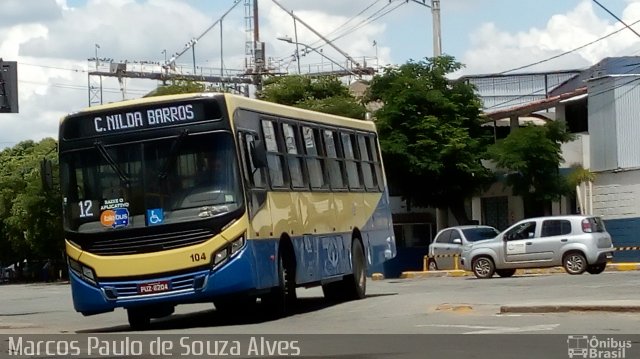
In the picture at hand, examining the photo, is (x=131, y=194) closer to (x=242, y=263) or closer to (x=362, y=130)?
(x=242, y=263)

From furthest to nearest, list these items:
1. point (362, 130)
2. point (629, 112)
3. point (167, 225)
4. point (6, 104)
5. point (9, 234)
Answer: point (9, 234)
point (629, 112)
point (6, 104)
point (362, 130)
point (167, 225)

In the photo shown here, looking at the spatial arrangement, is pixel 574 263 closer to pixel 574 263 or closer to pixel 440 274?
pixel 574 263

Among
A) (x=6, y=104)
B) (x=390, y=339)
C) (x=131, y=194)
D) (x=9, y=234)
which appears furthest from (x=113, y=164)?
(x=9, y=234)

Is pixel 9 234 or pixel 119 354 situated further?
pixel 9 234

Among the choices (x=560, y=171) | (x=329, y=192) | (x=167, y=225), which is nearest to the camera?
(x=167, y=225)

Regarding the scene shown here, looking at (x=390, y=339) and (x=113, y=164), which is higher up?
(x=113, y=164)

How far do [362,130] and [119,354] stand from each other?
1114cm

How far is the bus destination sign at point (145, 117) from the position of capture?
17109 mm

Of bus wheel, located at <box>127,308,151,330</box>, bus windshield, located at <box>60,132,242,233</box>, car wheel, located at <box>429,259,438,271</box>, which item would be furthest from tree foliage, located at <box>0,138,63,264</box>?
bus windshield, located at <box>60,132,242,233</box>

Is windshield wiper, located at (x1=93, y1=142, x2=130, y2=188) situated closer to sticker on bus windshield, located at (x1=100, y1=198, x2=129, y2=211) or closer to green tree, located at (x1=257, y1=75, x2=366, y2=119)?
sticker on bus windshield, located at (x1=100, y1=198, x2=129, y2=211)

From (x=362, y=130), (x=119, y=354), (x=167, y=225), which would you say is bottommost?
(x=119, y=354)

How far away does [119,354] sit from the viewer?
13.5m

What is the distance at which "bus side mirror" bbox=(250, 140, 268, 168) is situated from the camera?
57.3 ft

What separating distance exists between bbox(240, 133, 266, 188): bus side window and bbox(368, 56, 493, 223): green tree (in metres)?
25.7
